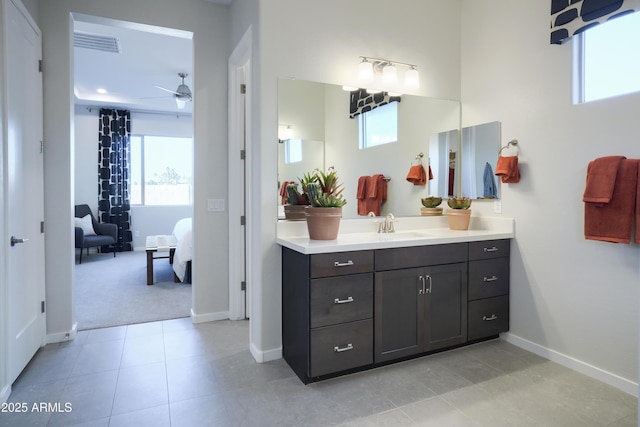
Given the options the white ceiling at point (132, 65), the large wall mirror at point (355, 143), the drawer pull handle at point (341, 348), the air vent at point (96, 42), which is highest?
the white ceiling at point (132, 65)

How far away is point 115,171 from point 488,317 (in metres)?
7.14

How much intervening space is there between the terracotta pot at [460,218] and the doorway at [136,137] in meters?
2.40

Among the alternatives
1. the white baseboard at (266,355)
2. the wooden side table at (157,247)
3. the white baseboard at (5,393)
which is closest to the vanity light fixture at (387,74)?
the white baseboard at (266,355)

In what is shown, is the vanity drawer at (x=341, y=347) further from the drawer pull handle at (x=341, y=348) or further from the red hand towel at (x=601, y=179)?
the red hand towel at (x=601, y=179)

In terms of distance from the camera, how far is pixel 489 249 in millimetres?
2828

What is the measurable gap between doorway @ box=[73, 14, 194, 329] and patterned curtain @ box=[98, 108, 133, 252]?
0.45 ft

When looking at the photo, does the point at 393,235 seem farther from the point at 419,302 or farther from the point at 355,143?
the point at 355,143

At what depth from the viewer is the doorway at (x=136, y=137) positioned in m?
3.85

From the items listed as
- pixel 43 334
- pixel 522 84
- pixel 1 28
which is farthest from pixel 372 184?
pixel 43 334

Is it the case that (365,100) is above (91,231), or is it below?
above

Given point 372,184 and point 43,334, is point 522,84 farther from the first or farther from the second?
point 43,334

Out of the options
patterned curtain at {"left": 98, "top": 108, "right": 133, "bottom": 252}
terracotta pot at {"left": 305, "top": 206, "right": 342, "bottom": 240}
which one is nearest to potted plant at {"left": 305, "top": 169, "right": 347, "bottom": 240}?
terracotta pot at {"left": 305, "top": 206, "right": 342, "bottom": 240}

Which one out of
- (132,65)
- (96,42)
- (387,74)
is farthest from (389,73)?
(132,65)

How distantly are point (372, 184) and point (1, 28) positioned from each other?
2609 millimetres
